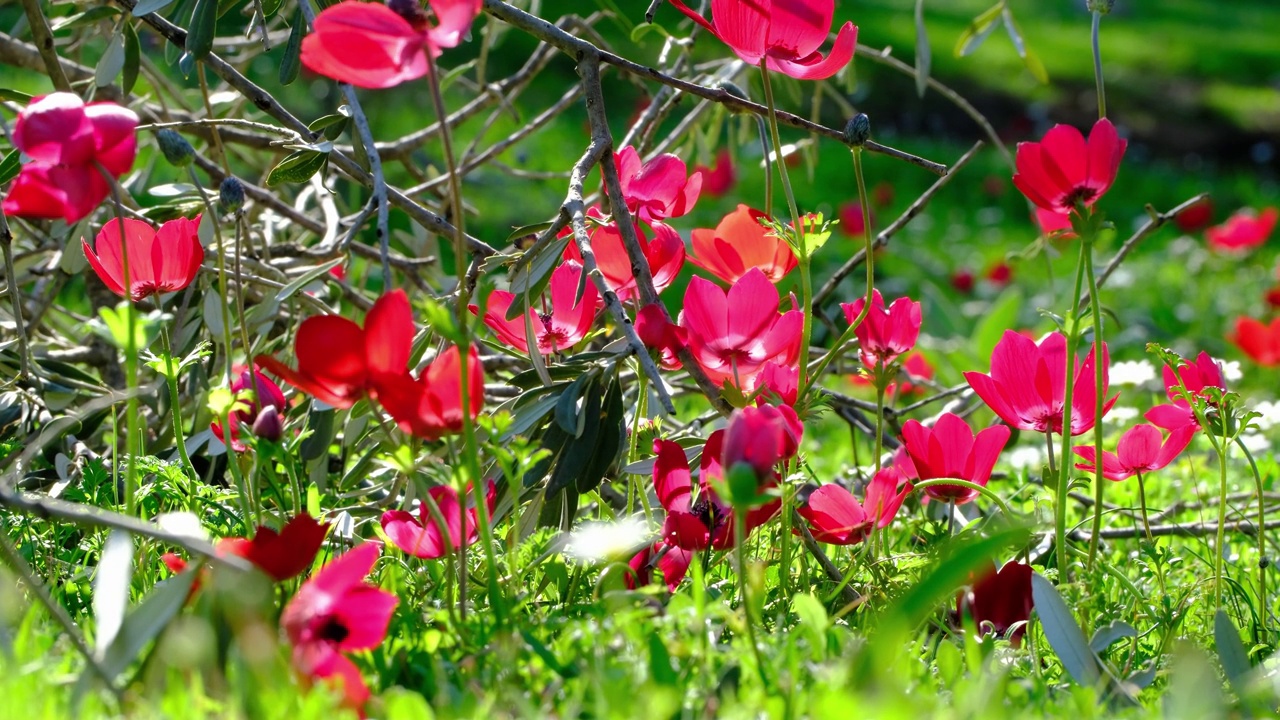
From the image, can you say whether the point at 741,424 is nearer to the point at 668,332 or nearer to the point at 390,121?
the point at 668,332

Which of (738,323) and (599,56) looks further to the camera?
(599,56)

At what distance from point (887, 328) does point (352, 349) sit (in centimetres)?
54

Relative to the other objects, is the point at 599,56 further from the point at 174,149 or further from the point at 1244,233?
the point at 1244,233

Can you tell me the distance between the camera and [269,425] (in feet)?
2.56

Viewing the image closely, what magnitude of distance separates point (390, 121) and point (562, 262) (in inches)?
175

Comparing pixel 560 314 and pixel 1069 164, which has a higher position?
pixel 1069 164

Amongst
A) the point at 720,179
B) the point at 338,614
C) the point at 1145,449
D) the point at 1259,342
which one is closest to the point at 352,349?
the point at 338,614

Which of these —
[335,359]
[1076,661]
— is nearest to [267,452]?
[335,359]

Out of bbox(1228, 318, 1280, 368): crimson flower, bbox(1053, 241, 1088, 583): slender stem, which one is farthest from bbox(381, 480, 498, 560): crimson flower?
bbox(1228, 318, 1280, 368): crimson flower

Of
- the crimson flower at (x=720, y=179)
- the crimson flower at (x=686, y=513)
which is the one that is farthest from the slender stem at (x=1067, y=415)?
the crimson flower at (x=720, y=179)

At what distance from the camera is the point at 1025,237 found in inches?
187

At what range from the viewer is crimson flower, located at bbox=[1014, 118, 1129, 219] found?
0.87 m

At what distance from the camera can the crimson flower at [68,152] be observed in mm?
705

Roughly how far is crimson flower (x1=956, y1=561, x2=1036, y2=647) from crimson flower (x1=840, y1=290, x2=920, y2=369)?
225mm
